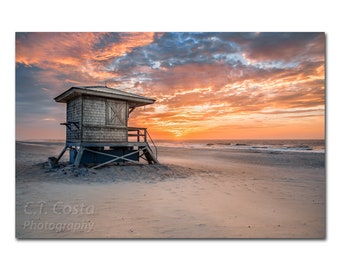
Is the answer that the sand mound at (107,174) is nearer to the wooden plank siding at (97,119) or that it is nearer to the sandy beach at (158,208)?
the sandy beach at (158,208)

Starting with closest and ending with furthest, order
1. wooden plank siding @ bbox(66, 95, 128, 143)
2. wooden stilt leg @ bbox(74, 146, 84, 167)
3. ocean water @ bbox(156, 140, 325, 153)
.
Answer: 1. wooden stilt leg @ bbox(74, 146, 84, 167)
2. wooden plank siding @ bbox(66, 95, 128, 143)
3. ocean water @ bbox(156, 140, 325, 153)

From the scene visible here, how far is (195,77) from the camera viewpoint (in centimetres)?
796

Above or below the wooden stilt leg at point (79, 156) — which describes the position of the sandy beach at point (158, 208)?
below

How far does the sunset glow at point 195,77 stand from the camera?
6559 millimetres

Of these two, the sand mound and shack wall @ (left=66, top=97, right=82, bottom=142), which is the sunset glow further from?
the sand mound

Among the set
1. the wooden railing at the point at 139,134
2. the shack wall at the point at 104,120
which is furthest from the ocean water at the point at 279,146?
the shack wall at the point at 104,120

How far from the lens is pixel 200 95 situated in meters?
8.28

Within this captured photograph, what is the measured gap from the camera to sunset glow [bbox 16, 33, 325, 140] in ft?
21.5

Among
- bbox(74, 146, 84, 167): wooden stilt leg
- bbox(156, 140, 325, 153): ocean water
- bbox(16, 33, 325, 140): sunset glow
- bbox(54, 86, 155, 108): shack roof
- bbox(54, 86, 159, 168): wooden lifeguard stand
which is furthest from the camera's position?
bbox(156, 140, 325, 153): ocean water

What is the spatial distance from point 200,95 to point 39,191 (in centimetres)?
630

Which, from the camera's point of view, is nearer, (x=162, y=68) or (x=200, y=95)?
(x=162, y=68)

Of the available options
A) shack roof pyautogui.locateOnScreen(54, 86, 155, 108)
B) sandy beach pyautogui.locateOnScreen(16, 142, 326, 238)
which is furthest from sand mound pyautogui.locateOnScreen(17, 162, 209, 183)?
shack roof pyautogui.locateOnScreen(54, 86, 155, 108)
